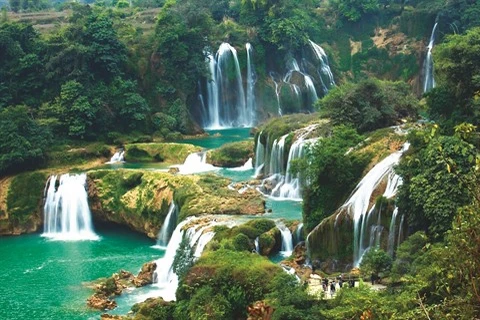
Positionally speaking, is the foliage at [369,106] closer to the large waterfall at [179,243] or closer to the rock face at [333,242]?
the large waterfall at [179,243]

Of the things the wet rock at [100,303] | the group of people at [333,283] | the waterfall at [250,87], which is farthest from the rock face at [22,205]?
the waterfall at [250,87]

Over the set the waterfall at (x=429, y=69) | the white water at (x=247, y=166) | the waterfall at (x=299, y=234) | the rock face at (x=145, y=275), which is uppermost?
the waterfall at (x=429, y=69)

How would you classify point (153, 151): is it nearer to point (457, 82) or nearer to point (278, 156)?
point (278, 156)

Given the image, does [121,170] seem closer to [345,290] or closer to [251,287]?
[251,287]

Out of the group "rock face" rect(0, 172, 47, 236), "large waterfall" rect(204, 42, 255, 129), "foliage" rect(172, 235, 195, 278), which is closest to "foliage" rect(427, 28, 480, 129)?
"foliage" rect(172, 235, 195, 278)

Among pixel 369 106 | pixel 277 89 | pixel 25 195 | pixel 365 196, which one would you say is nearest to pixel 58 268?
pixel 25 195

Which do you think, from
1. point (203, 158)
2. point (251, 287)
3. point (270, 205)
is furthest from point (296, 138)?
point (251, 287)

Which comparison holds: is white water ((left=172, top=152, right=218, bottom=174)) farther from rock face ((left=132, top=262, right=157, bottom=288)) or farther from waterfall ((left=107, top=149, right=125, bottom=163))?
rock face ((left=132, top=262, right=157, bottom=288))
